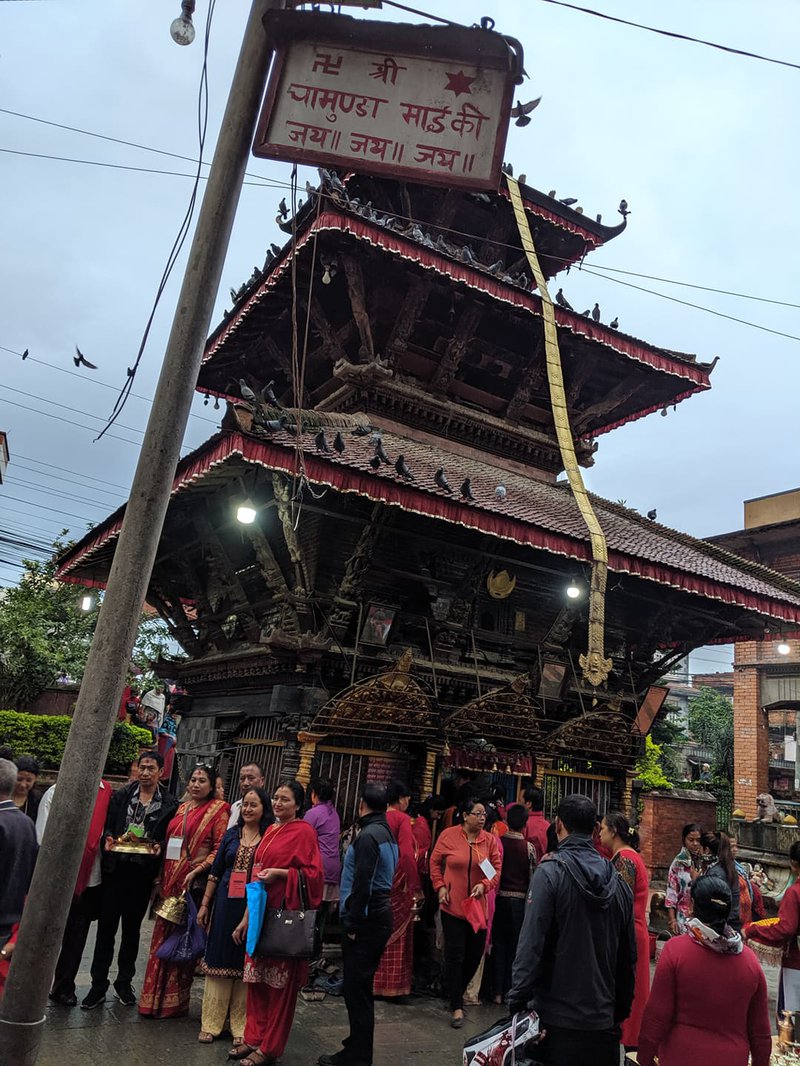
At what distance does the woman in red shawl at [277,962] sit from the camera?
16.4 ft

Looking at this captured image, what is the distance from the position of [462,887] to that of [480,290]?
286 inches

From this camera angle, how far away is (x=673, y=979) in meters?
3.38

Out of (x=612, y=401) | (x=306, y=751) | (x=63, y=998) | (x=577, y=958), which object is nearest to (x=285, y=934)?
(x=63, y=998)

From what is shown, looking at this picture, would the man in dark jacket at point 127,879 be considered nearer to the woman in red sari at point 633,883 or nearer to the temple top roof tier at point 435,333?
the woman in red sari at point 633,883

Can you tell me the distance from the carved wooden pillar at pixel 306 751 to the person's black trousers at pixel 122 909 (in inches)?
91.5

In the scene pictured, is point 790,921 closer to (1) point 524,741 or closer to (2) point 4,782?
(1) point 524,741

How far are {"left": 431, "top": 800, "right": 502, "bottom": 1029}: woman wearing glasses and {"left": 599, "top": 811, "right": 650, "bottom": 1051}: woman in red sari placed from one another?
50.0 inches

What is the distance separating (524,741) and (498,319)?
20.1 feet

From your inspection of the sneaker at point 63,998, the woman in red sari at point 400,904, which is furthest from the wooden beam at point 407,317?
the sneaker at point 63,998

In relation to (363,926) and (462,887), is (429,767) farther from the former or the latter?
(363,926)

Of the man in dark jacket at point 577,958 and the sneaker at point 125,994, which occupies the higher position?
Result: the man in dark jacket at point 577,958

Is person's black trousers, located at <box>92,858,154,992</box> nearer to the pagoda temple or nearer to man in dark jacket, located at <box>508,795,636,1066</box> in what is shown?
the pagoda temple

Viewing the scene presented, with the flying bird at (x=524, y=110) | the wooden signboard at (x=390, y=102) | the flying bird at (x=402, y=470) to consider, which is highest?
the flying bird at (x=524, y=110)

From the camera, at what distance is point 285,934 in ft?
16.5
